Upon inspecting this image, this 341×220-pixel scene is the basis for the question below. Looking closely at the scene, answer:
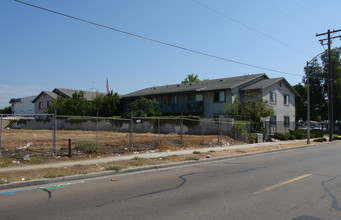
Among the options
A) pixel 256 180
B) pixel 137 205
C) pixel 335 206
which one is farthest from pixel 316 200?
pixel 137 205

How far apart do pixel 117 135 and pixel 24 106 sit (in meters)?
47.9

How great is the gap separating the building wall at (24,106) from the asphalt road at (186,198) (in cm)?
5639

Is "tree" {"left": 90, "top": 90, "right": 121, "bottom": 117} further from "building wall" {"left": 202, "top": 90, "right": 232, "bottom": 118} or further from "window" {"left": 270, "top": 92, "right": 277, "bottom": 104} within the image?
"window" {"left": 270, "top": 92, "right": 277, "bottom": 104}

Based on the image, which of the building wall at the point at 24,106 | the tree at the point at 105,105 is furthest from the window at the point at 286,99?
the building wall at the point at 24,106

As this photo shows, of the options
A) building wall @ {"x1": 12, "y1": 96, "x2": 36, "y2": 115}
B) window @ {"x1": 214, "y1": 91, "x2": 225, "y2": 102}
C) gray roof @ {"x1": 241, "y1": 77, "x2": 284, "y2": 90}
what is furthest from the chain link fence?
building wall @ {"x1": 12, "y1": 96, "x2": 36, "y2": 115}

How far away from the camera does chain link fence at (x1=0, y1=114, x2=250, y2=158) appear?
42.3 ft

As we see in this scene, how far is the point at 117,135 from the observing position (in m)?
22.8

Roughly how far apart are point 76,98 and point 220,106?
1992cm

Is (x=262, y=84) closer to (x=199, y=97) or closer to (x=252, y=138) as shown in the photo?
(x=199, y=97)

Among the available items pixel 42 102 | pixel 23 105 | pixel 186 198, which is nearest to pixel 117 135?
pixel 186 198

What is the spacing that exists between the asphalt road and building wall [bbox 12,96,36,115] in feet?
185

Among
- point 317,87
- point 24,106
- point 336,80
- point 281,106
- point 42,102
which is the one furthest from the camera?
point 24,106

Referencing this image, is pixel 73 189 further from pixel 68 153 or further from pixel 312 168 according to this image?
pixel 312 168

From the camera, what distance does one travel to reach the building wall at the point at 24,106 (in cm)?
5827
